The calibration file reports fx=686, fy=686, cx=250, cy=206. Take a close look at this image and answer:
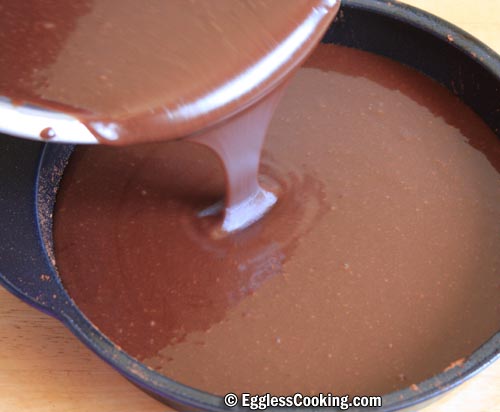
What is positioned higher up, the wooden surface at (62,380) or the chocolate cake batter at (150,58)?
the chocolate cake batter at (150,58)

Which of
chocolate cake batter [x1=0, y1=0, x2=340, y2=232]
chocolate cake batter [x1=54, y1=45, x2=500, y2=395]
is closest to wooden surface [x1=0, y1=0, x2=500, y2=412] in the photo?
chocolate cake batter [x1=54, y1=45, x2=500, y2=395]

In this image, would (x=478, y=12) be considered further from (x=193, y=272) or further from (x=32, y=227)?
(x=32, y=227)

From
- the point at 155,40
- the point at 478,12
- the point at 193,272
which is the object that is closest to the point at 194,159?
the point at 193,272

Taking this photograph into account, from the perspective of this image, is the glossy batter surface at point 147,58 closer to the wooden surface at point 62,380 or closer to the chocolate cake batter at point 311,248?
the chocolate cake batter at point 311,248

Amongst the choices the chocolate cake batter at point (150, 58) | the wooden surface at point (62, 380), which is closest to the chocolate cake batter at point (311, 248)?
the wooden surface at point (62, 380)

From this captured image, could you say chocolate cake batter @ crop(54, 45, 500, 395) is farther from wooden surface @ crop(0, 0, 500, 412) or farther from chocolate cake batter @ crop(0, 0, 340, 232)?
chocolate cake batter @ crop(0, 0, 340, 232)

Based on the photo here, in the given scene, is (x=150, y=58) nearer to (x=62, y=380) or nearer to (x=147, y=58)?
(x=147, y=58)
